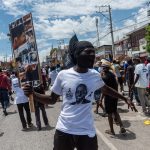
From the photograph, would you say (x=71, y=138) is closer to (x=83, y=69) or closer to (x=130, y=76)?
(x=83, y=69)

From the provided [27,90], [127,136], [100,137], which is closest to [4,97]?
[100,137]

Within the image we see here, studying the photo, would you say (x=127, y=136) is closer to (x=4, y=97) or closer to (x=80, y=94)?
(x=80, y=94)

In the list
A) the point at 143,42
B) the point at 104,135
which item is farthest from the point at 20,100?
the point at 143,42

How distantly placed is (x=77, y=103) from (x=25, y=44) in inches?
93.6

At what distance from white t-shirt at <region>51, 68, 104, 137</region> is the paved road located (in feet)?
11.9

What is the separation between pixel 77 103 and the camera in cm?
407

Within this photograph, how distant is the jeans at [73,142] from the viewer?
13.2ft

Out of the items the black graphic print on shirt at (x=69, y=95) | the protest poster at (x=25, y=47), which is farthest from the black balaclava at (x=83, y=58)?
the protest poster at (x=25, y=47)

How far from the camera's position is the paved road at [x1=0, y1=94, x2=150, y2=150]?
309 inches

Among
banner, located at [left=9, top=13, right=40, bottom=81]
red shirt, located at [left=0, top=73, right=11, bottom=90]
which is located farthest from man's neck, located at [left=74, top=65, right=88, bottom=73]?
red shirt, located at [left=0, top=73, right=11, bottom=90]

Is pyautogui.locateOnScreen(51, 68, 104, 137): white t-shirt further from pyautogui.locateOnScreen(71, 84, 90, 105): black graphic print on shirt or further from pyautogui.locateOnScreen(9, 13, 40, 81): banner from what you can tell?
pyautogui.locateOnScreen(9, 13, 40, 81): banner

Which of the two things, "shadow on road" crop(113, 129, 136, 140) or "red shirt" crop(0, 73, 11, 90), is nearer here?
"shadow on road" crop(113, 129, 136, 140)

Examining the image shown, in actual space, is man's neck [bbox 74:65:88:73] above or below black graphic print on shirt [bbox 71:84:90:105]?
above

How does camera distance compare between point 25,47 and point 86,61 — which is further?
point 25,47
